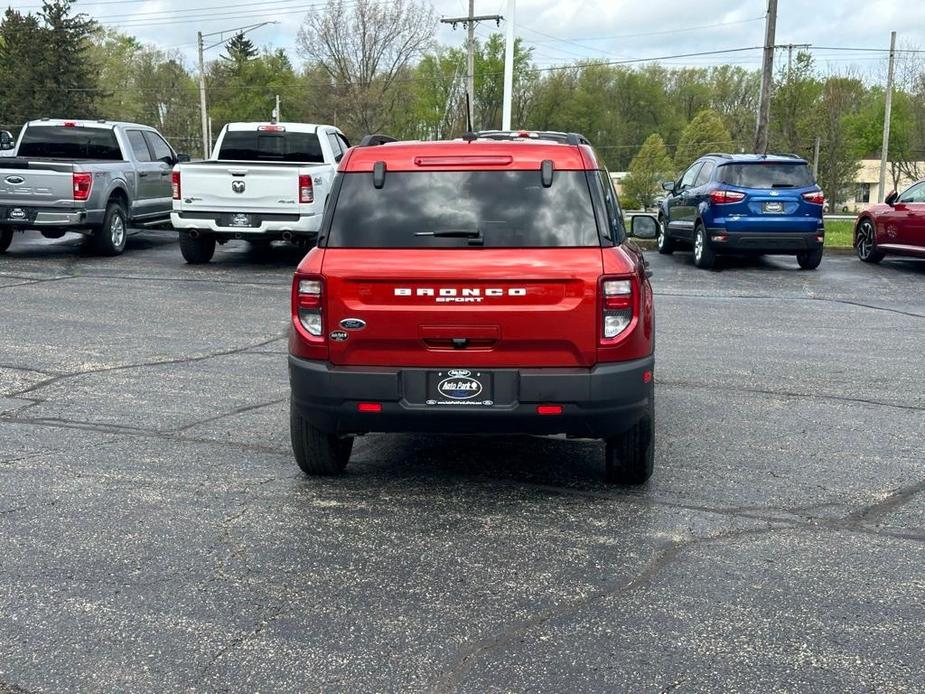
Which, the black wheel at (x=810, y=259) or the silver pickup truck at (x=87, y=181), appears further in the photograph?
the black wheel at (x=810, y=259)

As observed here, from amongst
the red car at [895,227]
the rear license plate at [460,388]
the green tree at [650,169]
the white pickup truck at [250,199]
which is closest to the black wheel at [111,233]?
the white pickup truck at [250,199]

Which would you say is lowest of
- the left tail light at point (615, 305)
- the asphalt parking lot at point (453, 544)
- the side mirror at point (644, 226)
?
the asphalt parking lot at point (453, 544)

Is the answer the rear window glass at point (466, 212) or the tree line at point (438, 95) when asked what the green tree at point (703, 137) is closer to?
the tree line at point (438, 95)

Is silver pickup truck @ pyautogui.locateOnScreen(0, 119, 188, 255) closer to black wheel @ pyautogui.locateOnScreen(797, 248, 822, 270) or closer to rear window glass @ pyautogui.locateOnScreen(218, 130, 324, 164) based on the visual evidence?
rear window glass @ pyautogui.locateOnScreen(218, 130, 324, 164)

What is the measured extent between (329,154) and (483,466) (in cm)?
1149

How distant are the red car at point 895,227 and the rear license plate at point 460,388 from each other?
13700 mm

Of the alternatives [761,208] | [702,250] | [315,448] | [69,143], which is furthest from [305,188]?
[315,448]

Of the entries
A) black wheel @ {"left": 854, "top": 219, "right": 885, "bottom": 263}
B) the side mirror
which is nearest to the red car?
black wheel @ {"left": 854, "top": 219, "right": 885, "bottom": 263}

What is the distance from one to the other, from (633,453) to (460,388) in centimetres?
103

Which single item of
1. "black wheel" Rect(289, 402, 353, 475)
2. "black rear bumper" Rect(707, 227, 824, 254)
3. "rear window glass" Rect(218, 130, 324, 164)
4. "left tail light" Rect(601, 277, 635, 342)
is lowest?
"black wheel" Rect(289, 402, 353, 475)

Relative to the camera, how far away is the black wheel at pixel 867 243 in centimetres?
1836

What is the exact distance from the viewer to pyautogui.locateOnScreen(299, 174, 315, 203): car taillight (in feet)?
50.4

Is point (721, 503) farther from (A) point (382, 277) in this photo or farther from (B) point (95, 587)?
(B) point (95, 587)

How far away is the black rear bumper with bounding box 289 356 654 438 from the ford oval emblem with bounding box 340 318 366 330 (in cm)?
20
